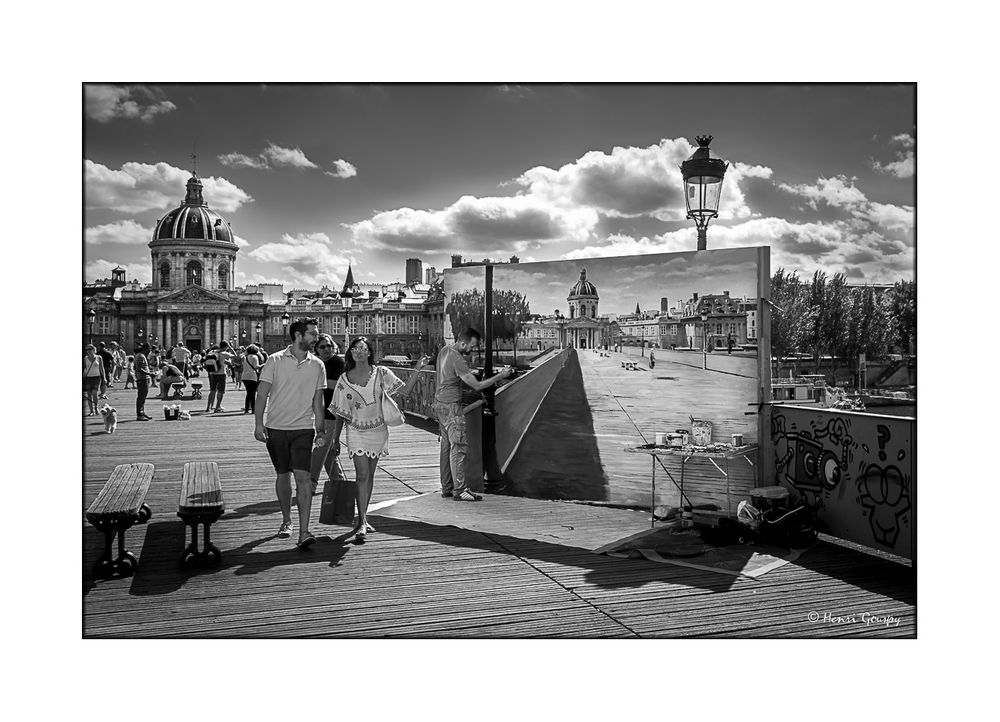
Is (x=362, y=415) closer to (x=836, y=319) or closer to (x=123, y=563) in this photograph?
(x=123, y=563)

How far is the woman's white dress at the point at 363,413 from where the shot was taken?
6.23 metres

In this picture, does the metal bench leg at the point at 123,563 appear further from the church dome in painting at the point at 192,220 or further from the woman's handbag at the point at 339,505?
the church dome in painting at the point at 192,220

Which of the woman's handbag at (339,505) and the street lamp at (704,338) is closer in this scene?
the woman's handbag at (339,505)

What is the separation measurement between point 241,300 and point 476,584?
58.4 feet

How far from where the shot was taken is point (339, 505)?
6.41 m

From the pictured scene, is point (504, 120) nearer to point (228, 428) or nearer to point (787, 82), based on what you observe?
point (787, 82)

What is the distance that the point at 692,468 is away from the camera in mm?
6871

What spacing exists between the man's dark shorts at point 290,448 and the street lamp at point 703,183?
3.90m

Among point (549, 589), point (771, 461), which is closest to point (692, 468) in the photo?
point (771, 461)

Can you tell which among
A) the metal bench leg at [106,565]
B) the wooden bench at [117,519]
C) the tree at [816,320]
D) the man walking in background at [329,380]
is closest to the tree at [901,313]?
the tree at [816,320]

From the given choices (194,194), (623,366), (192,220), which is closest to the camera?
(623,366)

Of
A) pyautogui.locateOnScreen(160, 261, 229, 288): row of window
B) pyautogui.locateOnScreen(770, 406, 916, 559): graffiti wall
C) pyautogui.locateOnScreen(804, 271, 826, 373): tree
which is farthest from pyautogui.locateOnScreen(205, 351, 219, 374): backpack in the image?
pyautogui.locateOnScreen(804, 271, 826, 373): tree

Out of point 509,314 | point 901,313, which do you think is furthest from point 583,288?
point 901,313

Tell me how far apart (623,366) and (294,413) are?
10.1 feet
